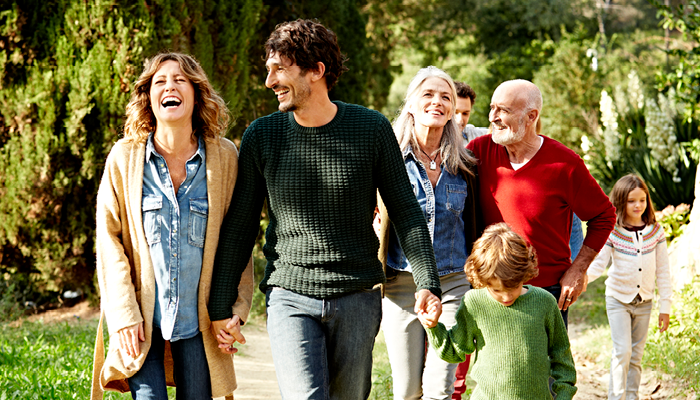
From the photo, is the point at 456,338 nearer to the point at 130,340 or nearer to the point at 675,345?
the point at 130,340

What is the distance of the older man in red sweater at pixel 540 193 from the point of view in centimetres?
358

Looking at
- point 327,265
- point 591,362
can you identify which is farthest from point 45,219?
point 591,362

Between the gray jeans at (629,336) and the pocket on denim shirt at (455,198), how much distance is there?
69.1 inches

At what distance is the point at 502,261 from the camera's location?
277cm

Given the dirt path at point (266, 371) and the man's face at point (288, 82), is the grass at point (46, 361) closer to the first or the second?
the dirt path at point (266, 371)

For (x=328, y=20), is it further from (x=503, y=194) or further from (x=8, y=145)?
(x=503, y=194)

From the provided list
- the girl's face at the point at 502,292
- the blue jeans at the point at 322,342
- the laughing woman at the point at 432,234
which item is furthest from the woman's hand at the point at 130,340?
the girl's face at the point at 502,292

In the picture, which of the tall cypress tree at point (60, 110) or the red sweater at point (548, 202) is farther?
the tall cypress tree at point (60, 110)

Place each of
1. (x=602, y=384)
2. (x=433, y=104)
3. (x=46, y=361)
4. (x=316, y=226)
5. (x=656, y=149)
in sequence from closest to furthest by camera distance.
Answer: (x=316, y=226) < (x=433, y=104) < (x=46, y=361) < (x=602, y=384) < (x=656, y=149)

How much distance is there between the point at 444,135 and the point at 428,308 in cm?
127

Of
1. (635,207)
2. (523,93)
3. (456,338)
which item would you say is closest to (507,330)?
(456,338)

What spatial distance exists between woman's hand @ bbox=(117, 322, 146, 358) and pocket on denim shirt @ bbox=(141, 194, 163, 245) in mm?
370

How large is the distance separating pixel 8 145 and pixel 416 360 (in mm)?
5157

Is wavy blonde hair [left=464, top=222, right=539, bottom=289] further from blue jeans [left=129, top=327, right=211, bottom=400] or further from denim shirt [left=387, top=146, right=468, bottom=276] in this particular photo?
blue jeans [left=129, top=327, right=211, bottom=400]
